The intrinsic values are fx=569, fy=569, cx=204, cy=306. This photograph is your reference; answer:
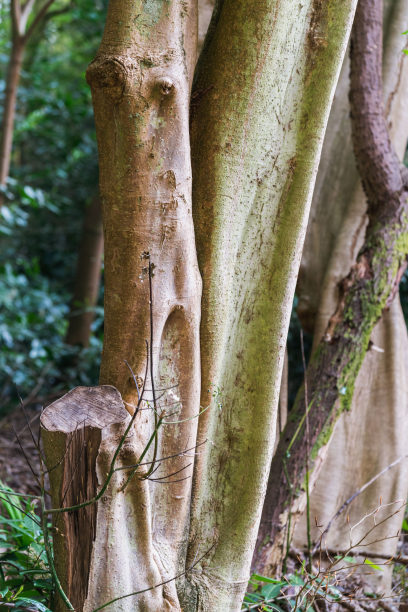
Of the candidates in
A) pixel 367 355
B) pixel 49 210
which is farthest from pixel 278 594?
pixel 49 210

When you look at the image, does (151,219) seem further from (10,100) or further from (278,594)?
(10,100)

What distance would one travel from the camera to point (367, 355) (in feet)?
11.5

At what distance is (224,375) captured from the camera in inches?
76.7

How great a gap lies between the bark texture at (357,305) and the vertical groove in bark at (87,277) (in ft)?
10.6

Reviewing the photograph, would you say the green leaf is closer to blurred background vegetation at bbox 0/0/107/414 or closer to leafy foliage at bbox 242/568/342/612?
leafy foliage at bbox 242/568/342/612

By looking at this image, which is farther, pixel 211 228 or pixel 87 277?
pixel 87 277

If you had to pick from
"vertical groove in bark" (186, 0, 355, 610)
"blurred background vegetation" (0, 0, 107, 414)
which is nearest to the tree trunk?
"blurred background vegetation" (0, 0, 107, 414)

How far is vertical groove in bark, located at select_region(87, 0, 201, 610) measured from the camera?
63.4 inches

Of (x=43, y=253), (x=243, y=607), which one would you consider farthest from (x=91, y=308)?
(x=243, y=607)

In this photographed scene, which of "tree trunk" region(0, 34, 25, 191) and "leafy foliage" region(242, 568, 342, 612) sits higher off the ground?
"tree trunk" region(0, 34, 25, 191)

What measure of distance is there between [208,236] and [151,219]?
0.83 feet

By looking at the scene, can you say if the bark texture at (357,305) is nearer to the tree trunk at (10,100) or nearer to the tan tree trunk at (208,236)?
the tan tree trunk at (208,236)

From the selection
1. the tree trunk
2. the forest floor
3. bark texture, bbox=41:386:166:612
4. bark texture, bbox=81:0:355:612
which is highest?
the tree trunk

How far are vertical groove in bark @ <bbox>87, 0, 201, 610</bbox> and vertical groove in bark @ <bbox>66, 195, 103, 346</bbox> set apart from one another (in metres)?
3.96
